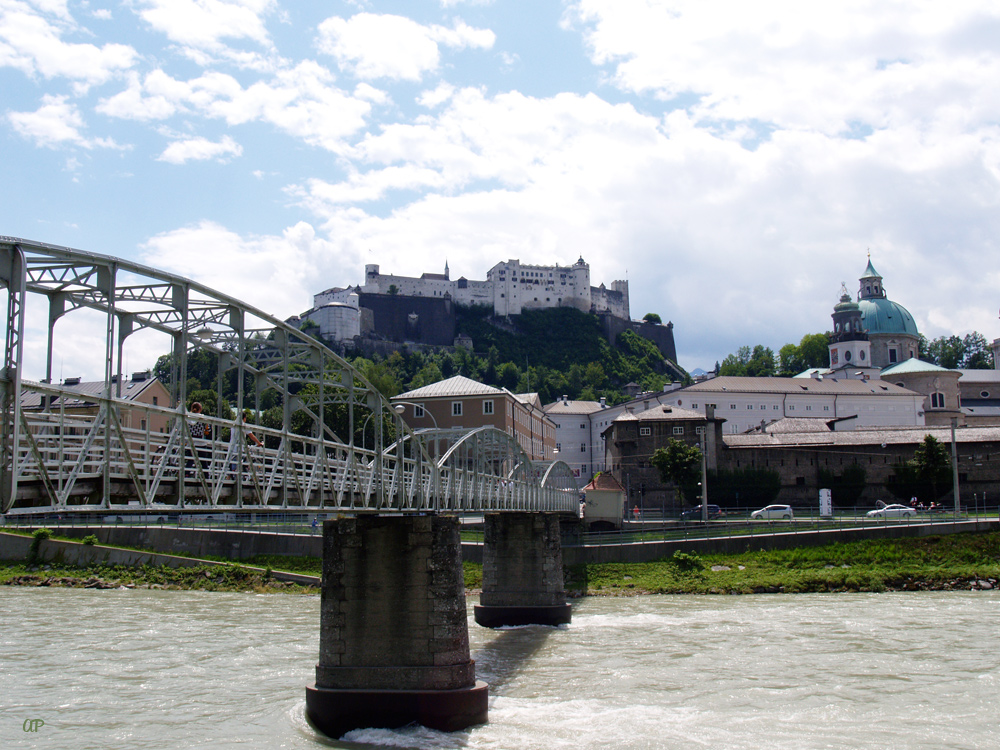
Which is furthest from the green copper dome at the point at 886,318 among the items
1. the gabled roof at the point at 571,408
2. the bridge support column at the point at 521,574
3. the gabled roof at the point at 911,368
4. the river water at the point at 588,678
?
the bridge support column at the point at 521,574

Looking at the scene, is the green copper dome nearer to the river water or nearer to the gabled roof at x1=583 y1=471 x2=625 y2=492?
the gabled roof at x1=583 y1=471 x2=625 y2=492

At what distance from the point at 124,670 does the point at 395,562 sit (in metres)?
8.96

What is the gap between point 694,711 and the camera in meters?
18.0

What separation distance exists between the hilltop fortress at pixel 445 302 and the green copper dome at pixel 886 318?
5163 cm

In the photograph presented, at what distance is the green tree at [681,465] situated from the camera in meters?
67.1

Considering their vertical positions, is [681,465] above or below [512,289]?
below

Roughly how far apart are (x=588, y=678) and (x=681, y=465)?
155 ft

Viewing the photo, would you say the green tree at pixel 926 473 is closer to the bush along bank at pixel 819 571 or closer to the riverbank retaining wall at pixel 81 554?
the bush along bank at pixel 819 571

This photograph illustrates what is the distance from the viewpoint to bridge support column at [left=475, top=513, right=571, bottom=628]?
3195 cm

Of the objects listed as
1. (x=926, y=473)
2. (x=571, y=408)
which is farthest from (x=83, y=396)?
(x=571, y=408)

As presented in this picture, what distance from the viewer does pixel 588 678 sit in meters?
21.3

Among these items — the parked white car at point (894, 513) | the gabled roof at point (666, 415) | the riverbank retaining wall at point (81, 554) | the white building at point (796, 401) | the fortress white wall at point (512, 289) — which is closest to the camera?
the riverbank retaining wall at point (81, 554)

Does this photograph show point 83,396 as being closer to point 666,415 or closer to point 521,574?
point 521,574

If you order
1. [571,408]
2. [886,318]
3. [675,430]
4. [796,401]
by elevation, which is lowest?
[675,430]
